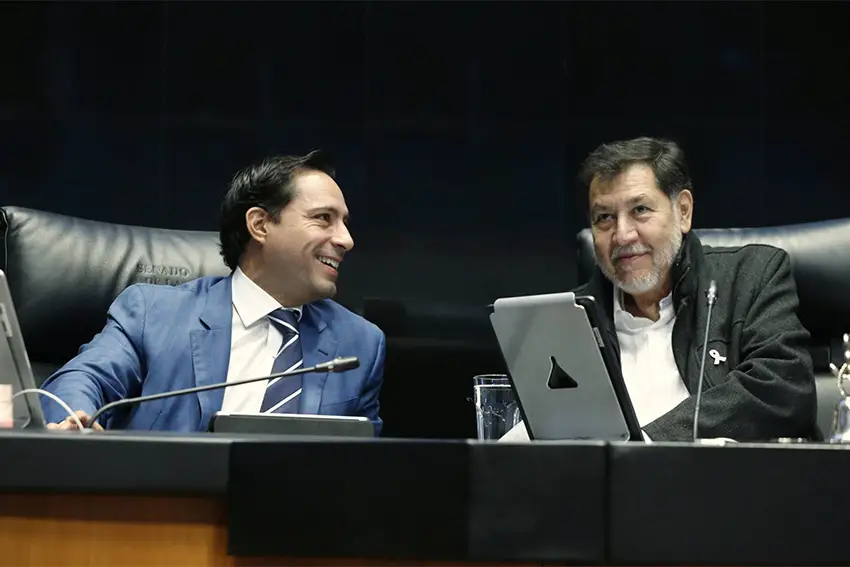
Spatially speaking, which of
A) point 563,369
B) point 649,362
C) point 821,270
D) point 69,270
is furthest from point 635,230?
point 69,270

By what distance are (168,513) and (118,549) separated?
65 millimetres

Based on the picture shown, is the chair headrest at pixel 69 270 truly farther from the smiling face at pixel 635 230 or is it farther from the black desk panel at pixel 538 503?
the black desk panel at pixel 538 503

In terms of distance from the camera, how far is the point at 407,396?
3012 millimetres

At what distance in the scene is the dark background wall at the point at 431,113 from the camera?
327cm

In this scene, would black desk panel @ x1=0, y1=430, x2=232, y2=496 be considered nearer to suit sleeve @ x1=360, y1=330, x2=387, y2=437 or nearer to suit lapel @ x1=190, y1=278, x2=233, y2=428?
suit lapel @ x1=190, y1=278, x2=233, y2=428

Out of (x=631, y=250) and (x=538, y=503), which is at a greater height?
(x=631, y=250)

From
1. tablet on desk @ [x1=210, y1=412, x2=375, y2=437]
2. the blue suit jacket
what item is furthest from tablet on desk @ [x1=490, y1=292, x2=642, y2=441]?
the blue suit jacket

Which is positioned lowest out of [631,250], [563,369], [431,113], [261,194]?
[563,369]

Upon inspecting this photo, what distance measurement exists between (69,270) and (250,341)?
431 mm

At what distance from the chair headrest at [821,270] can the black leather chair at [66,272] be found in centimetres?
135

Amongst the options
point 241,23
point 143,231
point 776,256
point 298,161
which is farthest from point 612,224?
point 241,23

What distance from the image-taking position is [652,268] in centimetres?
245

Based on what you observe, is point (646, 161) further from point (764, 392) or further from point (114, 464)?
point (114, 464)

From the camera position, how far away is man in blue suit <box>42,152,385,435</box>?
7.68 ft
